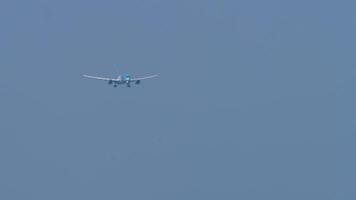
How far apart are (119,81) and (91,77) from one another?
1.07m

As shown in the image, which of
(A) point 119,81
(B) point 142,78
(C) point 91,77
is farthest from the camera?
(B) point 142,78

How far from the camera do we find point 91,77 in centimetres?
1442

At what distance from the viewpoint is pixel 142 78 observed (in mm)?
15430

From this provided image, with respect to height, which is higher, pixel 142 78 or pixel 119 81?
pixel 142 78

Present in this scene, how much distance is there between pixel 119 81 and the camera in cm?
1355

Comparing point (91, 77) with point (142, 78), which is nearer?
point (91, 77)

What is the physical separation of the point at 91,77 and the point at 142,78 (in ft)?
4.53

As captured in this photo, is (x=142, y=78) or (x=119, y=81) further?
(x=142, y=78)

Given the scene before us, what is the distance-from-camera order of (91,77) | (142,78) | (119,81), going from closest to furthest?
(119,81)
(91,77)
(142,78)

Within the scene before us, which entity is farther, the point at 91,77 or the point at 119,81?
the point at 91,77

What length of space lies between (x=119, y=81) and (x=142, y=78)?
1.91m
